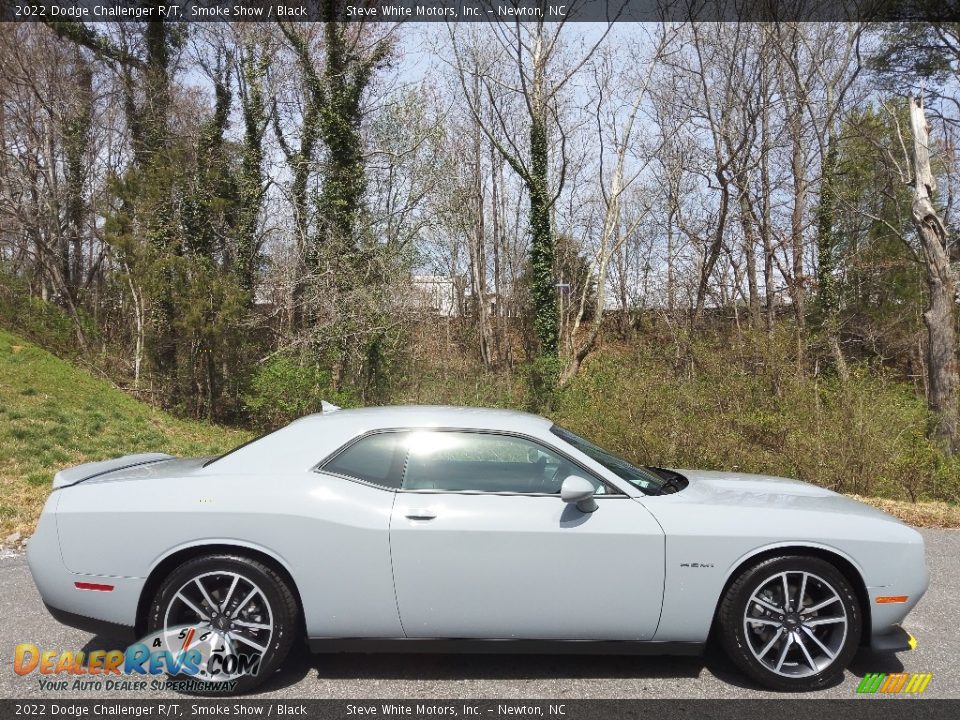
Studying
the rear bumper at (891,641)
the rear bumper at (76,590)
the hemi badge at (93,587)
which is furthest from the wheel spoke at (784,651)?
the hemi badge at (93,587)

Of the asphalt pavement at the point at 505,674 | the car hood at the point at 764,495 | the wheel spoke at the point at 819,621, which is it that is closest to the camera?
the asphalt pavement at the point at 505,674

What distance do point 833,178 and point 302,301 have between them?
1583 centimetres

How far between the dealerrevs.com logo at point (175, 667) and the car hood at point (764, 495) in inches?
97.0

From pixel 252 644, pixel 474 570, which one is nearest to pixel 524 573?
pixel 474 570

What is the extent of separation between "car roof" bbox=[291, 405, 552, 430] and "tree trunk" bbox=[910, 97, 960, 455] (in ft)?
41.7

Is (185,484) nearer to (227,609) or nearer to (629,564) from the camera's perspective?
(227,609)

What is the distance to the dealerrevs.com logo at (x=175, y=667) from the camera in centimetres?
334

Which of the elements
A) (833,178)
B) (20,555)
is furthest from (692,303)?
(20,555)

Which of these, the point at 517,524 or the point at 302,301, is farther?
the point at 302,301

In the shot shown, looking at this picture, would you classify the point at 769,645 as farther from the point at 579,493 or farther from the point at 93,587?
the point at 93,587

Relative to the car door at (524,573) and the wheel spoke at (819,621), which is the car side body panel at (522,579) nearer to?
the car door at (524,573)

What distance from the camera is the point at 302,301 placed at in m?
17.3

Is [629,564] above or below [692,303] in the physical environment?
below

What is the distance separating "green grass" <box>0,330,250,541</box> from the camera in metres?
8.77
